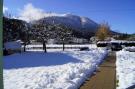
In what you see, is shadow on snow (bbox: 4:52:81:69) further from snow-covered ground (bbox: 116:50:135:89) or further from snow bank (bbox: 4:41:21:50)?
snow bank (bbox: 4:41:21:50)

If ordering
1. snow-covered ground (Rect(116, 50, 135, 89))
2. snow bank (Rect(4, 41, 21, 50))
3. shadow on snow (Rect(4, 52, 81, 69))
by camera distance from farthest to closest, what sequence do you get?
snow bank (Rect(4, 41, 21, 50))
shadow on snow (Rect(4, 52, 81, 69))
snow-covered ground (Rect(116, 50, 135, 89))

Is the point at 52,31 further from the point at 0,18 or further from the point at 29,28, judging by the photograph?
the point at 0,18

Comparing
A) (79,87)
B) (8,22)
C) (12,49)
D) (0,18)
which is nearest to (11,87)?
(79,87)

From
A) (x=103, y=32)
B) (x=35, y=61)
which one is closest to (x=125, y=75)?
(x=35, y=61)

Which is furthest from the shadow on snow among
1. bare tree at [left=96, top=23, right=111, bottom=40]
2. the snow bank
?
bare tree at [left=96, top=23, right=111, bottom=40]

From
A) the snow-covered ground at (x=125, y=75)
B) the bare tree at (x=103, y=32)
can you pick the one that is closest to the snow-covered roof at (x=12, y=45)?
the snow-covered ground at (x=125, y=75)

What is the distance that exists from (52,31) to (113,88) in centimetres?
5210

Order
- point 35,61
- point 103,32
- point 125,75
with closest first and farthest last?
point 125,75 < point 35,61 < point 103,32

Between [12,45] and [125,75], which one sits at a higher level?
[12,45]

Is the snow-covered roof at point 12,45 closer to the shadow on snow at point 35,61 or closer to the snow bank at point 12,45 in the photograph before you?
the snow bank at point 12,45

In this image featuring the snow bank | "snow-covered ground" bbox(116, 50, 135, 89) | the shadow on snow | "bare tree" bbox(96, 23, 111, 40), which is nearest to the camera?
"snow-covered ground" bbox(116, 50, 135, 89)

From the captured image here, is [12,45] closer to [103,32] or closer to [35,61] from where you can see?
[35,61]

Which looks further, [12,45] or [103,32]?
[103,32]

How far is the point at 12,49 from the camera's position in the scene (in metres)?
44.1
